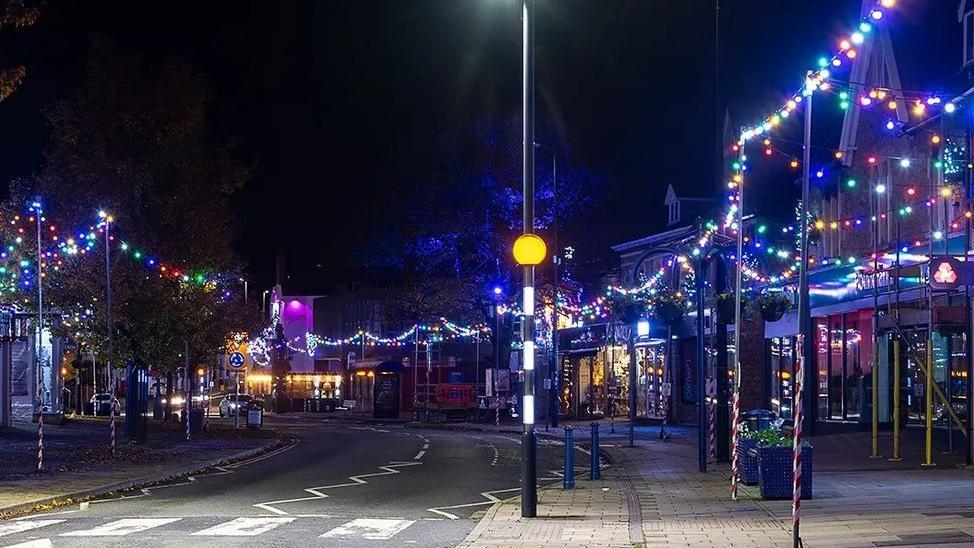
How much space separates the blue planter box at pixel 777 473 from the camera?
52.8 feet

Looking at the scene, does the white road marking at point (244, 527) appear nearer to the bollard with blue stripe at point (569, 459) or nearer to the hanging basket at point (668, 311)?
the bollard with blue stripe at point (569, 459)

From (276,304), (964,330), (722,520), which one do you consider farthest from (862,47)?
(276,304)

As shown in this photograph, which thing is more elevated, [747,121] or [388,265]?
A: [747,121]

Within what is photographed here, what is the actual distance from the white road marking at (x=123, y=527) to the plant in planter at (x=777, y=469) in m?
7.96

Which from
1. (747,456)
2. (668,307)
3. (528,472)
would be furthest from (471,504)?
(668,307)

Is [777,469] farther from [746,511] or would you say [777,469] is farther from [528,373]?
[528,373]

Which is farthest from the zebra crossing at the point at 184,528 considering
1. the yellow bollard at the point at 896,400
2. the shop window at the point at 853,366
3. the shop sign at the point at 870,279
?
the shop window at the point at 853,366

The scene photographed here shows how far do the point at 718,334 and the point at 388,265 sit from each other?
3142 cm

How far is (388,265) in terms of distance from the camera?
51906mm

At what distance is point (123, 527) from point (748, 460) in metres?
9.29

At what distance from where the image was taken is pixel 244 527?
1423cm

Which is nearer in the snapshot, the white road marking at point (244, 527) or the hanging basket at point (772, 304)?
the white road marking at point (244, 527)

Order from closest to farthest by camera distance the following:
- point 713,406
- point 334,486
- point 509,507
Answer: point 509,507 < point 334,486 < point 713,406

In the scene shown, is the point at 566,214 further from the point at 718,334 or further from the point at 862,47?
the point at 718,334
